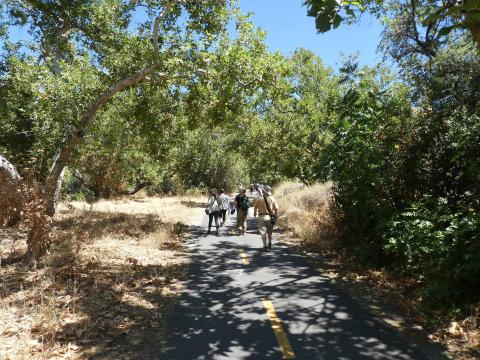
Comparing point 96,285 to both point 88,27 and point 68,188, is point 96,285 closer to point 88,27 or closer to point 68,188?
point 88,27

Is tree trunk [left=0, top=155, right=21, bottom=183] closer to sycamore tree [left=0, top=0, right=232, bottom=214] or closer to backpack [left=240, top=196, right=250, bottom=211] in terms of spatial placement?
sycamore tree [left=0, top=0, right=232, bottom=214]

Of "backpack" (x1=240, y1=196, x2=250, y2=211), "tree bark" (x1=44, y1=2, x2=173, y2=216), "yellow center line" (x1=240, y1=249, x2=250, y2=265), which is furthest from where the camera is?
"backpack" (x1=240, y1=196, x2=250, y2=211)

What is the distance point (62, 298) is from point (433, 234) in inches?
278

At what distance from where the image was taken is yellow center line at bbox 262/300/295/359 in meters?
5.16

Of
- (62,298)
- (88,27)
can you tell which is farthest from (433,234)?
(88,27)

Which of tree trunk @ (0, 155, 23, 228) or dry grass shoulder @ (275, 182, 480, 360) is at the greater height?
tree trunk @ (0, 155, 23, 228)

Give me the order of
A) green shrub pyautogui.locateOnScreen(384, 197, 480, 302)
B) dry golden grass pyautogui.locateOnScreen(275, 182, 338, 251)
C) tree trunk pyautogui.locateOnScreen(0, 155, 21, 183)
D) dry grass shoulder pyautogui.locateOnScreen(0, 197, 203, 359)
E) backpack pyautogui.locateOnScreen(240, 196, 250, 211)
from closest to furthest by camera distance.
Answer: dry grass shoulder pyautogui.locateOnScreen(0, 197, 203, 359), green shrub pyautogui.locateOnScreen(384, 197, 480, 302), tree trunk pyautogui.locateOnScreen(0, 155, 21, 183), dry golden grass pyautogui.locateOnScreen(275, 182, 338, 251), backpack pyautogui.locateOnScreen(240, 196, 250, 211)

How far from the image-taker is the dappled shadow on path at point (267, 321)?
5.25m

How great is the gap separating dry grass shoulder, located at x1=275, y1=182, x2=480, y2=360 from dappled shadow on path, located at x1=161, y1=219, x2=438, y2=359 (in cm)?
40

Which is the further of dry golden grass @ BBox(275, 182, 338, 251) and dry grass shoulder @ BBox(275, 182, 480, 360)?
dry golden grass @ BBox(275, 182, 338, 251)

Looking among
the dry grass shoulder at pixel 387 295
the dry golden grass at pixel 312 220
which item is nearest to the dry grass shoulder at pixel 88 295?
the dry grass shoulder at pixel 387 295

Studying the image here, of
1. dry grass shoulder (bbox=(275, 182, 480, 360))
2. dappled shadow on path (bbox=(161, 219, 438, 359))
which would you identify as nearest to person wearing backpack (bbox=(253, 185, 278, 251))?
dry grass shoulder (bbox=(275, 182, 480, 360))

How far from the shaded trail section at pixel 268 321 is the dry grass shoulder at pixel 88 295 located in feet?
1.56

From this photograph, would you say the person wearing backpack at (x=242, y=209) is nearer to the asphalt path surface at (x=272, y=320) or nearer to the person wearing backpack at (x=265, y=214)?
the person wearing backpack at (x=265, y=214)
